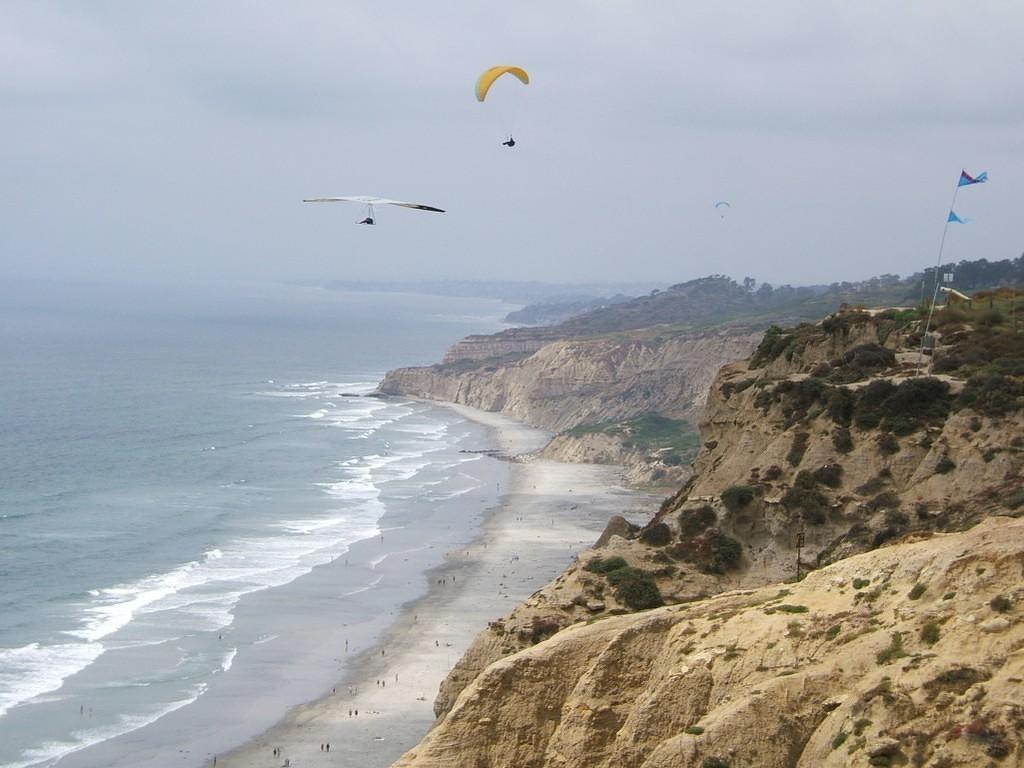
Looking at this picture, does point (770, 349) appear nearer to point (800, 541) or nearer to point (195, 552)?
point (800, 541)

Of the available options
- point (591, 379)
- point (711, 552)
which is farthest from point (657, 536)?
point (591, 379)

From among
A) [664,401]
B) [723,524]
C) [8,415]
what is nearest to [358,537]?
[723,524]

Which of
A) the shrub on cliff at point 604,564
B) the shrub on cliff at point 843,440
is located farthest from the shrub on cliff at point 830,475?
the shrub on cliff at point 604,564

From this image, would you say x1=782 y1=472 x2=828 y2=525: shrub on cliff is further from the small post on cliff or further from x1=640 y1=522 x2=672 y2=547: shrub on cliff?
x1=640 y1=522 x2=672 y2=547: shrub on cliff

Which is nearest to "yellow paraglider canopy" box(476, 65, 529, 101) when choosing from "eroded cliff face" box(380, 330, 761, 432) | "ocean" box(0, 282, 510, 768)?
"ocean" box(0, 282, 510, 768)

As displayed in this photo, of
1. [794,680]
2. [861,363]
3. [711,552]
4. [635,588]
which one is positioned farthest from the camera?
[861,363]

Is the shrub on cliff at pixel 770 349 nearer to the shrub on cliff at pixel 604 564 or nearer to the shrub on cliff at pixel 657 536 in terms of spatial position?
the shrub on cliff at pixel 657 536

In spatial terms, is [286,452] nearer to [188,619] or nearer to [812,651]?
[188,619]
